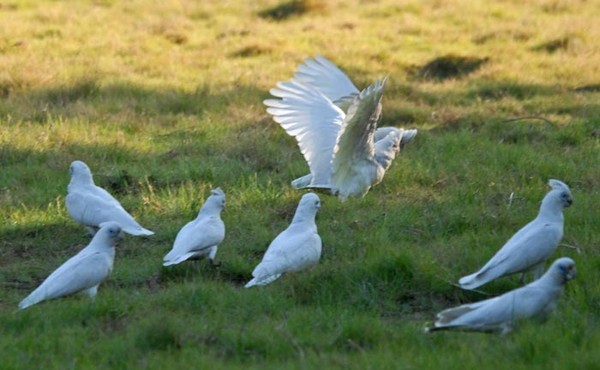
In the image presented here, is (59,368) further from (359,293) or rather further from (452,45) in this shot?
(452,45)

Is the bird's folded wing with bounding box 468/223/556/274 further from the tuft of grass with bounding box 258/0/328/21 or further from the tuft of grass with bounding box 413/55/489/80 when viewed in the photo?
the tuft of grass with bounding box 258/0/328/21

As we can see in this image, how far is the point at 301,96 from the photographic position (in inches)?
331

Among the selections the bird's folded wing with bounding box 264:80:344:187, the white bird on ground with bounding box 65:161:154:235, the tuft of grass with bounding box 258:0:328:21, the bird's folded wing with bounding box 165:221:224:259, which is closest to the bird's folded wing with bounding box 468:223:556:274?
the bird's folded wing with bounding box 165:221:224:259

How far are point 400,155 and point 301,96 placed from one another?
4.01 feet

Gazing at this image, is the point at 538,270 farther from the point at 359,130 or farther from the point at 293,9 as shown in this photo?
the point at 293,9

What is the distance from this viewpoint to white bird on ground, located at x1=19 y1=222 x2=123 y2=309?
569 centimetres

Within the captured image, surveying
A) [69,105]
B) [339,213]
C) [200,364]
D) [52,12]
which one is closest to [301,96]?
[339,213]

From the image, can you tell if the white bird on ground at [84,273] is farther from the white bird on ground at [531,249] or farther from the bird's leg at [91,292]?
the white bird on ground at [531,249]

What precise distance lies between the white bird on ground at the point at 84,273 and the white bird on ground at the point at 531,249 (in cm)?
191

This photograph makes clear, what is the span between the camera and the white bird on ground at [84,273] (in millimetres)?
5691

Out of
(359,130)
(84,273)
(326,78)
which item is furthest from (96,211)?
(326,78)

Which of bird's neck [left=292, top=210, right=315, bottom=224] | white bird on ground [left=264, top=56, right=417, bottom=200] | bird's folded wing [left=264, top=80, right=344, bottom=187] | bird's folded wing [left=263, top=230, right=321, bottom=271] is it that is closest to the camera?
bird's folded wing [left=263, top=230, right=321, bottom=271]

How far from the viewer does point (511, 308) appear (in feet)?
16.4

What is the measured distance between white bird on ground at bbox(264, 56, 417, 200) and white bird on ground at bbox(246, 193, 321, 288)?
1.12 meters
